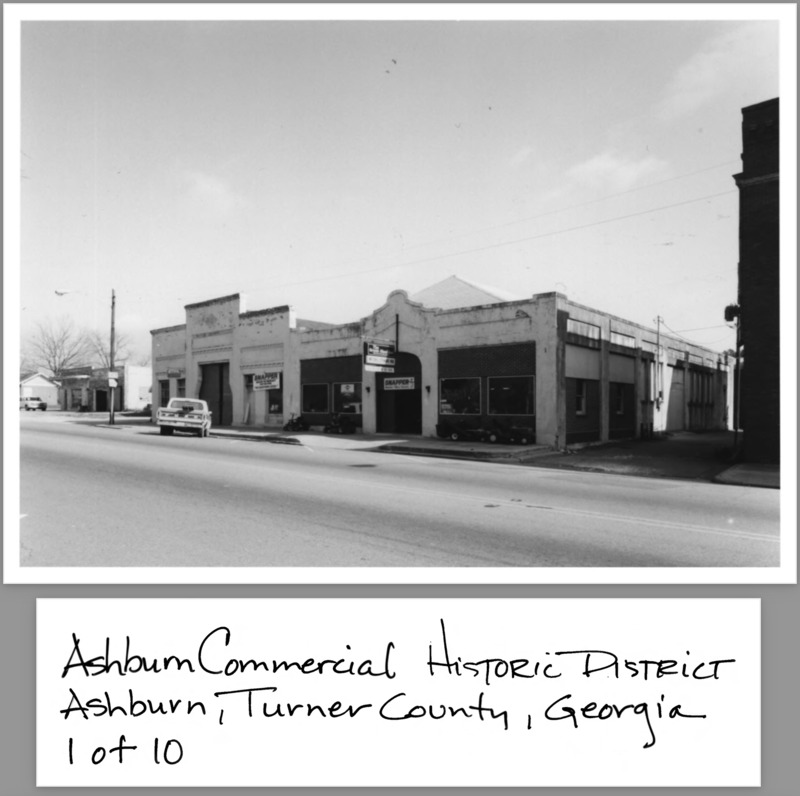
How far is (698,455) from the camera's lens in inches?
720

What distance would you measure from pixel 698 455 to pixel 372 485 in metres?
13.2

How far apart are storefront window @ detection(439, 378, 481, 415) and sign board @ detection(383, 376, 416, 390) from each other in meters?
1.57

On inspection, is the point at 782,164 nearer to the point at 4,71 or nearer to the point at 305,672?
the point at 305,672

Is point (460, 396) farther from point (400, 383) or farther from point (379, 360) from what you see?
point (379, 360)

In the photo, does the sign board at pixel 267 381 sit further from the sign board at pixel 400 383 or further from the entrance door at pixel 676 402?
the entrance door at pixel 676 402

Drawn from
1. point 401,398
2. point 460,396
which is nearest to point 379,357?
point 401,398

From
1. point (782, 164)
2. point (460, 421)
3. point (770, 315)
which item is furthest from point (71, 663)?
point (460, 421)

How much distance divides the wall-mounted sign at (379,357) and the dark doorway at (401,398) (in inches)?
23.9

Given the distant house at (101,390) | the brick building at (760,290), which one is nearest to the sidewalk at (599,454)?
the brick building at (760,290)

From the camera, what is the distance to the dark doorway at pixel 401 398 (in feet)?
75.2

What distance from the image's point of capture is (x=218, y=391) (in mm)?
32562

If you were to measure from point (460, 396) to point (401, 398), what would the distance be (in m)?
3.12

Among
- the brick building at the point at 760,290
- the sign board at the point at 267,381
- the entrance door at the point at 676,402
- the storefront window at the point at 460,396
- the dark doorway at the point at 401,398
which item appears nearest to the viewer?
the brick building at the point at 760,290

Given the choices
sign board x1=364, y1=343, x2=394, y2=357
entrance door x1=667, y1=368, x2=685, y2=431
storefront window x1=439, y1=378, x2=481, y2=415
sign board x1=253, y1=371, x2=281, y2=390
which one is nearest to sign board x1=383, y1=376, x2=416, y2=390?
sign board x1=364, y1=343, x2=394, y2=357
